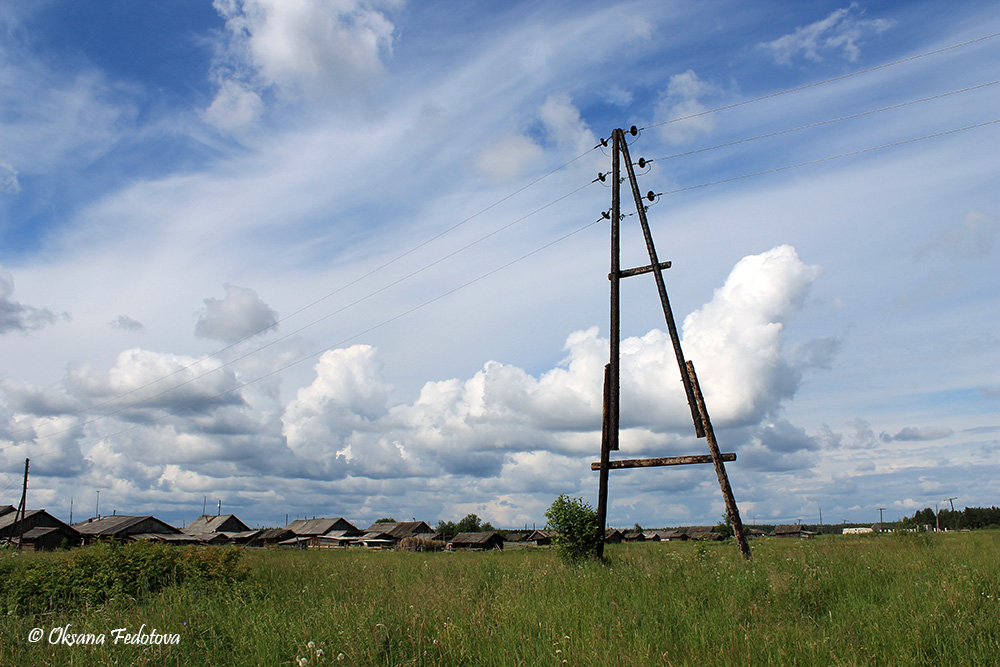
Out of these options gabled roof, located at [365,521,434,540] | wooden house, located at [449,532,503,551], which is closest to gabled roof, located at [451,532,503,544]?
wooden house, located at [449,532,503,551]

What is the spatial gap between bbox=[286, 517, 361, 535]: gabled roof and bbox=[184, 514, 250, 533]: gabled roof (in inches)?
357

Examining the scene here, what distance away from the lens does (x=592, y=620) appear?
24.0 feet

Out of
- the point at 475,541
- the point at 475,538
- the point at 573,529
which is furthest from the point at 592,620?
the point at 475,538

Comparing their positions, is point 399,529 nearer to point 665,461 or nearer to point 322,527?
point 322,527

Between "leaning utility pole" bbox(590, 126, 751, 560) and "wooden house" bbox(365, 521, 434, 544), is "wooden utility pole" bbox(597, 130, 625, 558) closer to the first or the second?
"leaning utility pole" bbox(590, 126, 751, 560)

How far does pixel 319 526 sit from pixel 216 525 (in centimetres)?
1784

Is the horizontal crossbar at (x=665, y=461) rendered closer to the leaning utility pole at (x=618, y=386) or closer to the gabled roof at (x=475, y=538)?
the leaning utility pole at (x=618, y=386)

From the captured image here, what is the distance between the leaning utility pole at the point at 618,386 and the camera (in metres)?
13.8

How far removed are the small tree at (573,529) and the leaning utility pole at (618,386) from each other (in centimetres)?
20

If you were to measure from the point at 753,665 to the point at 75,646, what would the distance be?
8.33 meters

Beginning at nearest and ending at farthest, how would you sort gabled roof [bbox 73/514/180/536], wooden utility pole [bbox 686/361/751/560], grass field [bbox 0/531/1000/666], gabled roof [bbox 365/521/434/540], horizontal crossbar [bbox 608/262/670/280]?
grass field [bbox 0/531/1000/666]
wooden utility pole [bbox 686/361/751/560]
horizontal crossbar [bbox 608/262/670/280]
gabled roof [bbox 73/514/180/536]
gabled roof [bbox 365/521/434/540]

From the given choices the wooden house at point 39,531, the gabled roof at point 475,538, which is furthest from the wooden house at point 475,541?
the wooden house at point 39,531

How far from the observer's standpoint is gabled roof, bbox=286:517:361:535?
94875mm

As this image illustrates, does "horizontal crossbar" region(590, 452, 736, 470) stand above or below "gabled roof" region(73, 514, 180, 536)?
above
